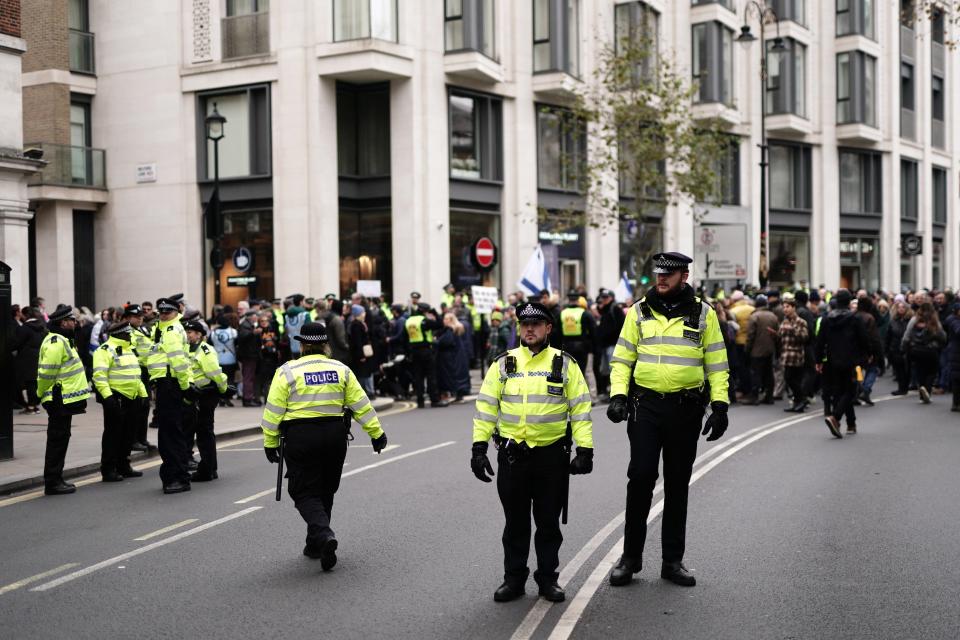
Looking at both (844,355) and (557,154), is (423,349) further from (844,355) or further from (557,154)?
(557,154)

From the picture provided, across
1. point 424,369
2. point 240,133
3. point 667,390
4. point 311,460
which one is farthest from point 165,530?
point 240,133

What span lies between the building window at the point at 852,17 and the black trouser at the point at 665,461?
43.6 metres

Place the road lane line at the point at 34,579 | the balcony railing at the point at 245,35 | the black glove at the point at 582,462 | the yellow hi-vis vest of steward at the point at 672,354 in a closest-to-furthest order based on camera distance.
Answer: the black glove at the point at 582,462
the yellow hi-vis vest of steward at the point at 672,354
the road lane line at the point at 34,579
the balcony railing at the point at 245,35

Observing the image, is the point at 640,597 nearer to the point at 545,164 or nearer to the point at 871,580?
the point at 871,580

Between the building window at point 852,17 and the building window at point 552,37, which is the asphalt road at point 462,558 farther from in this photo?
the building window at point 852,17

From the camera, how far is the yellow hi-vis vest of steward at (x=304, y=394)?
25.5 ft

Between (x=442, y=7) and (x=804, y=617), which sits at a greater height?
(x=442, y=7)

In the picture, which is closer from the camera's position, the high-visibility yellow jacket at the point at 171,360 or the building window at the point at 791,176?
the high-visibility yellow jacket at the point at 171,360

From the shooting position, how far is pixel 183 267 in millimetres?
30547

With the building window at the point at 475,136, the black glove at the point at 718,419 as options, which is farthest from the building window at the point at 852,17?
the black glove at the point at 718,419

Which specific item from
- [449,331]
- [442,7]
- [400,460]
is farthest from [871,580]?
[442,7]

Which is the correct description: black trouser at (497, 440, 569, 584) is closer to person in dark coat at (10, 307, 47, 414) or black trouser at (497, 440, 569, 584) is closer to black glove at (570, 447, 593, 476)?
black glove at (570, 447, 593, 476)

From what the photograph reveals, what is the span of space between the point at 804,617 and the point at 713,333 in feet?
5.81

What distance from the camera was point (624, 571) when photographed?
697cm
